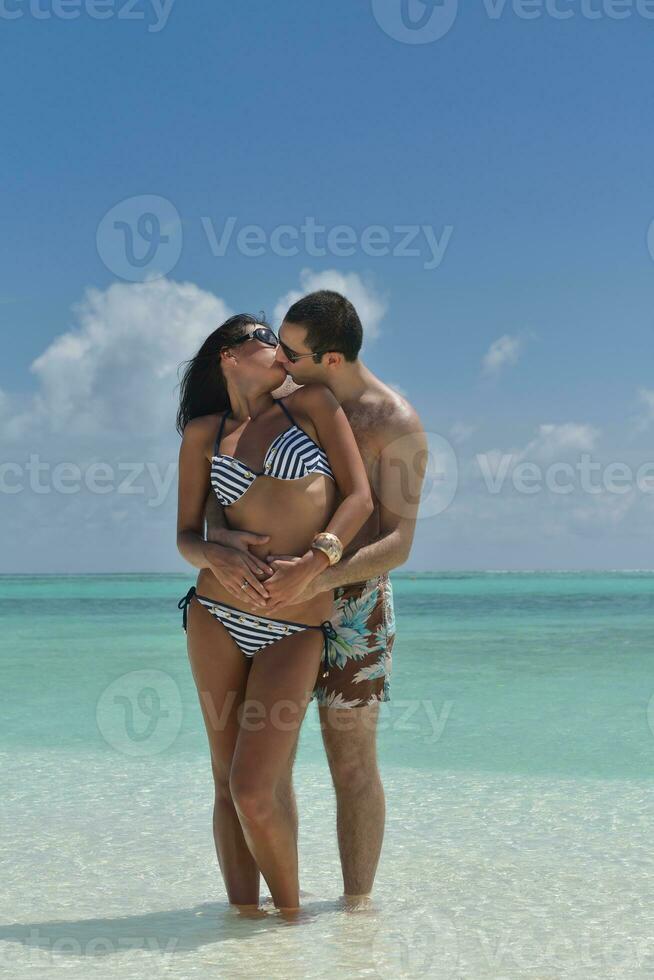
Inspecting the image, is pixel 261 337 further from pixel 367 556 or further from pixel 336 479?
pixel 367 556

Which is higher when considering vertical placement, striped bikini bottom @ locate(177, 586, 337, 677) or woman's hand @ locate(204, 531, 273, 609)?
woman's hand @ locate(204, 531, 273, 609)

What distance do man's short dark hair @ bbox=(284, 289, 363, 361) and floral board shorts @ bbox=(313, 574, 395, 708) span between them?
2.73 ft

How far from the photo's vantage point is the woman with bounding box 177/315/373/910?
335 cm

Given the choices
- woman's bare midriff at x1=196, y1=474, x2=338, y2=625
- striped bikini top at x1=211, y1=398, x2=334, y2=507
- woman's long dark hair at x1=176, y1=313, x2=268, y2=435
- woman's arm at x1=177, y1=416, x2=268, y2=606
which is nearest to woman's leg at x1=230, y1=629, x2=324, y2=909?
woman's bare midriff at x1=196, y1=474, x2=338, y2=625

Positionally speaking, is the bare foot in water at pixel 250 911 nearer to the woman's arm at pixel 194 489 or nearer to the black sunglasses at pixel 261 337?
the woman's arm at pixel 194 489

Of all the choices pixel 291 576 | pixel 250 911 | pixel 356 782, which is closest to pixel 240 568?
pixel 291 576

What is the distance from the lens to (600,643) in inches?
685

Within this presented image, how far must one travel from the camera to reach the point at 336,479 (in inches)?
138

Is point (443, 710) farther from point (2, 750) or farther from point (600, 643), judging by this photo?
point (600, 643)

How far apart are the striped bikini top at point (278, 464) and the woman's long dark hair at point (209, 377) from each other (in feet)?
0.77

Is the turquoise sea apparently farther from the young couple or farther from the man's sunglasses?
the man's sunglasses

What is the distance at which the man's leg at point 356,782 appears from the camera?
3734 mm

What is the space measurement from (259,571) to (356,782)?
3.20ft

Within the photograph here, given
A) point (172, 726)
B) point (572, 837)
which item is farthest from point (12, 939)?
point (172, 726)
